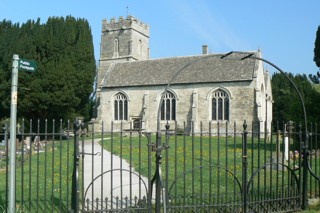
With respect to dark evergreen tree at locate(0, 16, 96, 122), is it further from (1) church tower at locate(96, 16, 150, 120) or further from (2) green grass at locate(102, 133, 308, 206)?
(2) green grass at locate(102, 133, 308, 206)

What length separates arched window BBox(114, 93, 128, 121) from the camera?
122 ft

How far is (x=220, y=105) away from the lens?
33812 millimetres

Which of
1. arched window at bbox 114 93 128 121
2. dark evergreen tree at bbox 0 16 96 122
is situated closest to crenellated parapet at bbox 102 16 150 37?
dark evergreen tree at bbox 0 16 96 122

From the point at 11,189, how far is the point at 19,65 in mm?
1902

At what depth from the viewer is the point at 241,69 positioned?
1308 inches

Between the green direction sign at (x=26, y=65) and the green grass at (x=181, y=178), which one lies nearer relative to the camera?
the green direction sign at (x=26, y=65)

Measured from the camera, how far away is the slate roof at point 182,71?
109ft

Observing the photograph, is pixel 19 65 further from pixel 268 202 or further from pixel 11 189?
pixel 268 202

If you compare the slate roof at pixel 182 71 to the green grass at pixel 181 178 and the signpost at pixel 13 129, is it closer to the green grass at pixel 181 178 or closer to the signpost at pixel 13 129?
the green grass at pixel 181 178

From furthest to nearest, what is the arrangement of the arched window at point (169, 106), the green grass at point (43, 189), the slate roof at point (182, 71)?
the arched window at point (169, 106), the slate roof at point (182, 71), the green grass at point (43, 189)

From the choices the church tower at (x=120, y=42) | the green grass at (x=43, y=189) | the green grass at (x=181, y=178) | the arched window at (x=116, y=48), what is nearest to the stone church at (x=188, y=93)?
the church tower at (x=120, y=42)

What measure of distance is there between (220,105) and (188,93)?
315 centimetres

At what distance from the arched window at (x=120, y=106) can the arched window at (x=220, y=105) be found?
8.79m

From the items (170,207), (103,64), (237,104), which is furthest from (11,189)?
(103,64)
